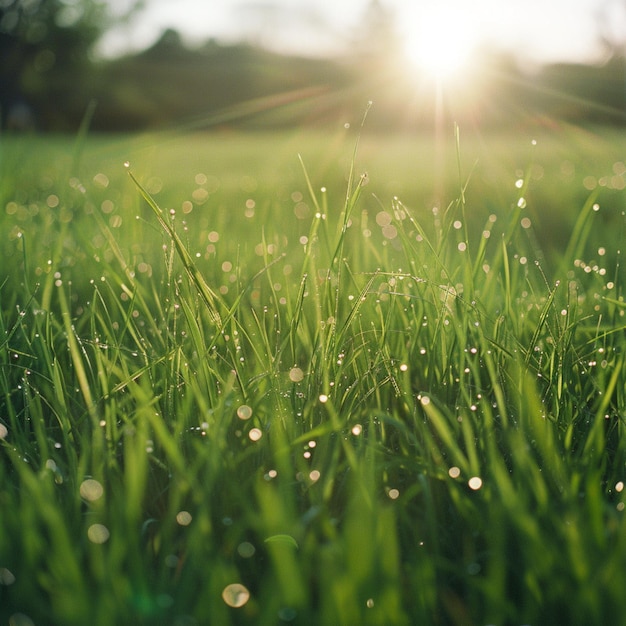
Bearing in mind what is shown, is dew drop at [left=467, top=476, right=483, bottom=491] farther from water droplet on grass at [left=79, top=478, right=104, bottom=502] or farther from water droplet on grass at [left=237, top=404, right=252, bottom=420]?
water droplet on grass at [left=79, top=478, right=104, bottom=502]

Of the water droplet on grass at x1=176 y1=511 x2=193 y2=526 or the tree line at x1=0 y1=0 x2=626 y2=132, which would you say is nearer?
the water droplet on grass at x1=176 y1=511 x2=193 y2=526

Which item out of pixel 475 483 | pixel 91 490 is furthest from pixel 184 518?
pixel 475 483

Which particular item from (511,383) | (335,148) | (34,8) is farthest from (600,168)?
(34,8)

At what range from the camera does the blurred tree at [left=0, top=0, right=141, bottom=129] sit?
2353 cm

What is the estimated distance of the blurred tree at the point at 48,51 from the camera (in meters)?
23.5

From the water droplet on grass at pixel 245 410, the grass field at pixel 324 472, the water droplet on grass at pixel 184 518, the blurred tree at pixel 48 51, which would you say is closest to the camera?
the grass field at pixel 324 472

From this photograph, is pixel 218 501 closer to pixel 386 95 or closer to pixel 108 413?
pixel 108 413

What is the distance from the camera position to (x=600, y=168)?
16.1ft

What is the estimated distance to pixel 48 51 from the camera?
26.3 metres

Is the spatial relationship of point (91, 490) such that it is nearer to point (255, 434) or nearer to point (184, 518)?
point (184, 518)

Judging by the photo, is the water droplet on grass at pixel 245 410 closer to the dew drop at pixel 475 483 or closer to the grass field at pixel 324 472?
the grass field at pixel 324 472

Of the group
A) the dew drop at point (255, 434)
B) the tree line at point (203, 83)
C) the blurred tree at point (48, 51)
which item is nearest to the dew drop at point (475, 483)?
the dew drop at point (255, 434)

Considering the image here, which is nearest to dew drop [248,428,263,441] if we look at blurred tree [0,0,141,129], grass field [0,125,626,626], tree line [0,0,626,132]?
grass field [0,125,626,626]

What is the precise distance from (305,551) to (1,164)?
2.97m
